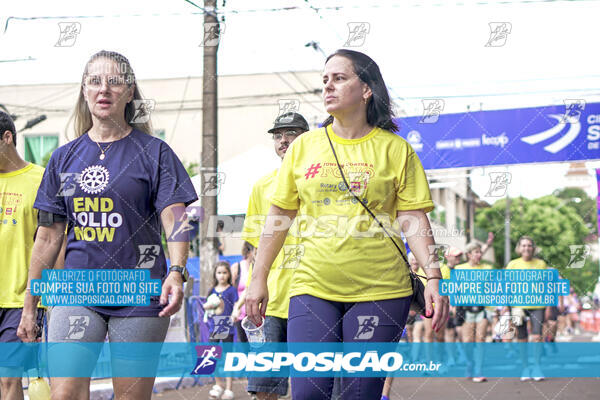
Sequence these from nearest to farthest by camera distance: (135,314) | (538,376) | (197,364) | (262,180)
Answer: (135,314) < (262,180) < (197,364) < (538,376)

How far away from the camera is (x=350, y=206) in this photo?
12.8 ft

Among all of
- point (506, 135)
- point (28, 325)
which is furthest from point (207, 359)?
Result: point (506, 135)

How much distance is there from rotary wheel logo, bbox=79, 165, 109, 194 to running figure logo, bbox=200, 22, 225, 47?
10077mm

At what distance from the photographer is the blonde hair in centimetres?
407

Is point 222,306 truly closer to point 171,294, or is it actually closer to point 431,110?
point 431,110

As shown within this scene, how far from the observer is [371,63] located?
4.18 m

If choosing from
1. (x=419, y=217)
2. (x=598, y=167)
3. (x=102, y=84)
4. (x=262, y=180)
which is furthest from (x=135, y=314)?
(x=598, y=167)

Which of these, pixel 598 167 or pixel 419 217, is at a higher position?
Answer: pixel 598 167

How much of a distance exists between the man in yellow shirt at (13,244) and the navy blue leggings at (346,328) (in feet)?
6.98

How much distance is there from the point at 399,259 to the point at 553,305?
31.5ft

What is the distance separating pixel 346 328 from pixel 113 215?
1.17 meters

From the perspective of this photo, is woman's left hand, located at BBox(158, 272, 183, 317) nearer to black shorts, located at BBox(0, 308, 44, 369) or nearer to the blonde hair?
the blonde hair

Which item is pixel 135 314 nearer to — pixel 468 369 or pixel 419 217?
pixel 419 217

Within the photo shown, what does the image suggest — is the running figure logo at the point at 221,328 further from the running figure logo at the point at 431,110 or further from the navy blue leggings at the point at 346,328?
the navy blue leggings at the point at 346,328
